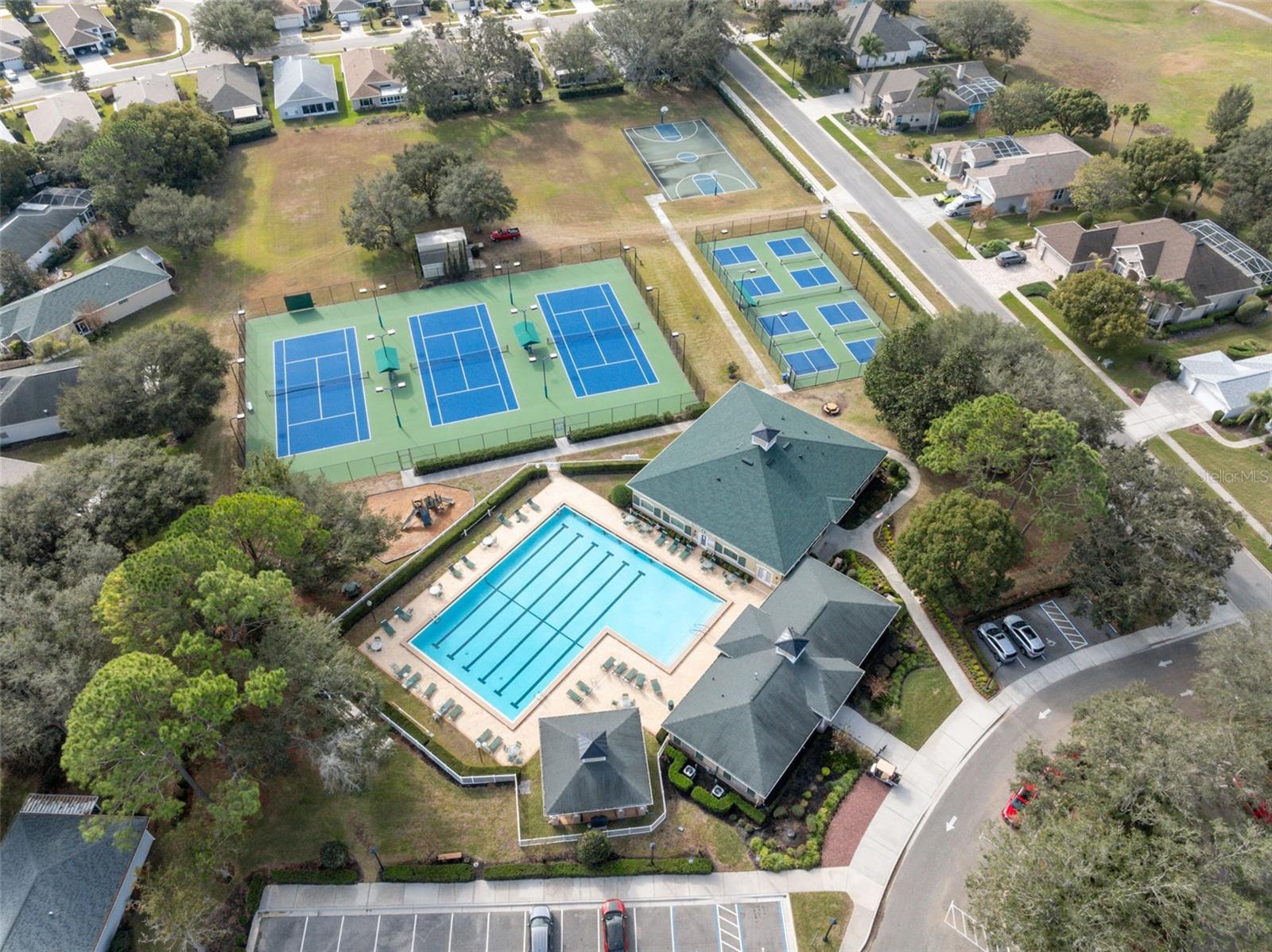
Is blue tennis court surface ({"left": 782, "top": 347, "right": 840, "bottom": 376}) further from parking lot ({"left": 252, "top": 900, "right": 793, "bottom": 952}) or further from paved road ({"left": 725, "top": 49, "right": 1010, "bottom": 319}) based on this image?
parking lot ({"left": 252, "top": 900, "right": 793, "bottom": 952})

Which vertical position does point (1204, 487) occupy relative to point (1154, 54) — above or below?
below

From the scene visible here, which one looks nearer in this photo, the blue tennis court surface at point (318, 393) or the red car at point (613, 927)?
the red car at point (613, 927)

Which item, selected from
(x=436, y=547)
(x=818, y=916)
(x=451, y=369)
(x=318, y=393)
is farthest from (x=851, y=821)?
(x=318, y=393)

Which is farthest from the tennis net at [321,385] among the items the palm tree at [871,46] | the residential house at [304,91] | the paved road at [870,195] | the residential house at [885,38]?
the residential house at [885,38]

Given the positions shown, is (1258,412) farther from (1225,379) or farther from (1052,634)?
(1052,634)

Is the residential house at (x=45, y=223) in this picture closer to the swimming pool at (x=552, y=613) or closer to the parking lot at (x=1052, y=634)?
the swimming pool at (x=552, y=613)

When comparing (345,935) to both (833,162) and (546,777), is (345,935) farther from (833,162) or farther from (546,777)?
(833,162)

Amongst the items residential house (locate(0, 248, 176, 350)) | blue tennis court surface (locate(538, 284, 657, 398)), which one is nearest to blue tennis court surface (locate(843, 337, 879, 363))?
blue tennis court surface (locate(538, 284, 657, 398))
